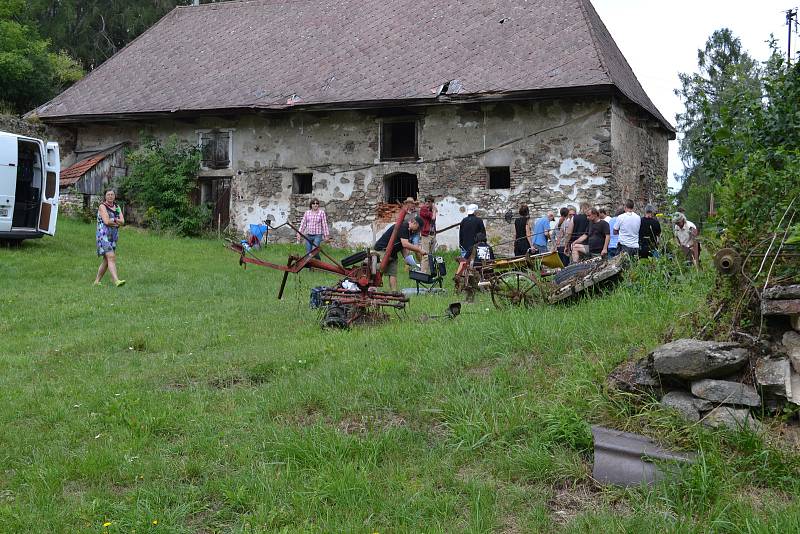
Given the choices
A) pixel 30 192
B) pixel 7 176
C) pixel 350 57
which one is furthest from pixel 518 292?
pixel 350 57

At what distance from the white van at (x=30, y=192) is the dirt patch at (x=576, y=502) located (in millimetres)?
13531

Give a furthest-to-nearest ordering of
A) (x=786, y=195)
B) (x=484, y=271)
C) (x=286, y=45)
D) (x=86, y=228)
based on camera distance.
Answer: (x=286, y=45), (x=86, y=228), (x=484, y=271), (x=786, y=195)

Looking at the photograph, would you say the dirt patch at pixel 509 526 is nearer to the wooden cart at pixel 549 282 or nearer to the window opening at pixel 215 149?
the wooden cart at pixel 549 282

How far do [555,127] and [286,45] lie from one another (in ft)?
29.6

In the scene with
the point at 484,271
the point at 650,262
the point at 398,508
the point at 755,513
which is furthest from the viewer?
the point at 484,271

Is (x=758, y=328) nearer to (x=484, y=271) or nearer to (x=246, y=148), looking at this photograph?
(x=484, y=271)

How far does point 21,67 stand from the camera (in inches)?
1088

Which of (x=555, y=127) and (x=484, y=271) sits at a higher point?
(x=555, y=127)

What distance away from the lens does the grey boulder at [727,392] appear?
4.17 meters

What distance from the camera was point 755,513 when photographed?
354 cm

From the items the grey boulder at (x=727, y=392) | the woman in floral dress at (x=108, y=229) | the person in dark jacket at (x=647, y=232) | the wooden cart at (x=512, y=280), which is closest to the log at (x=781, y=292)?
the grey boulder at (x=727, y=392)

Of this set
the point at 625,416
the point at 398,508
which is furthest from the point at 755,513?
the point at 398,508

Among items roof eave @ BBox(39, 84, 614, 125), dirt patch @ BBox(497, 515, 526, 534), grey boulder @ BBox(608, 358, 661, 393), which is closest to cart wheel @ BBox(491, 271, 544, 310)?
grey boulder @ BBox(608, 358, 661, 393)

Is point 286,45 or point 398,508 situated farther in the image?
point 286,45
